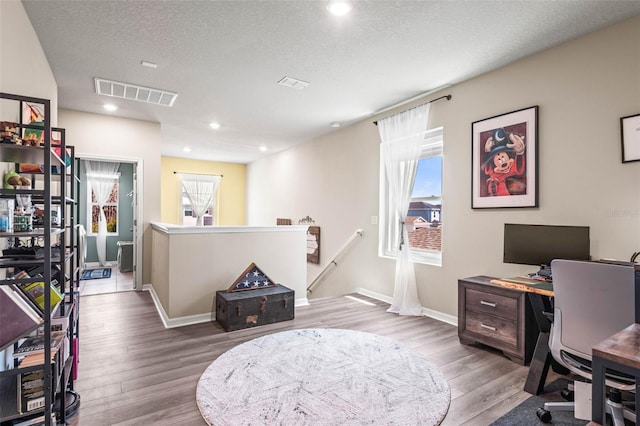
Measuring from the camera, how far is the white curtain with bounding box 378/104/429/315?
3.94 meters

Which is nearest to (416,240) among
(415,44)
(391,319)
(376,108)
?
(391,319)

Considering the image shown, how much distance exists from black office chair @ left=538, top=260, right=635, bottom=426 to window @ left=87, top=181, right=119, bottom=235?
8559 millimetres

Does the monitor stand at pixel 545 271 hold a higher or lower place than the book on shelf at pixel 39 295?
lower

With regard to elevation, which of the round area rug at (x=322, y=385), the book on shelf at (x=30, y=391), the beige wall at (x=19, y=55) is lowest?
the round area rug at (x=322, y=385)

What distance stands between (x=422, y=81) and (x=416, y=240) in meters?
1.92

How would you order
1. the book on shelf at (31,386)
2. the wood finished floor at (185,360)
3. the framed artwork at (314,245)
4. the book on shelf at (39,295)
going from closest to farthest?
the book on shelf at (31,386)
the book on shelf at (39,295)
the wood finished floor at (185,360)
the framed artwork at (314,245)

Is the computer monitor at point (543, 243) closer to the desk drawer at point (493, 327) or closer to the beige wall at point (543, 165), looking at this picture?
the beige wall at point (543, 165)

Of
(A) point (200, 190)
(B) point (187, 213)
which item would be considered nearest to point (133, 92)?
(A) point (200, 190)

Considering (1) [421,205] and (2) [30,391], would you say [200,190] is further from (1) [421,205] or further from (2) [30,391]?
(2) [30,391]

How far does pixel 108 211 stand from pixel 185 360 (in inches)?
256

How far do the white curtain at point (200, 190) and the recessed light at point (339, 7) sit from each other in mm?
7025

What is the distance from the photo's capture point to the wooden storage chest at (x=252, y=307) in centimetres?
332

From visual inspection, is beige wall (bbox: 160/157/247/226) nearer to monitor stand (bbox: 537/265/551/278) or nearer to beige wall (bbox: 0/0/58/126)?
beige wall (bbox: 0/0/58/126)

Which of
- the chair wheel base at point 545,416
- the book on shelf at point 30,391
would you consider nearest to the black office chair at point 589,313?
the chair wheel base at point 545,416
